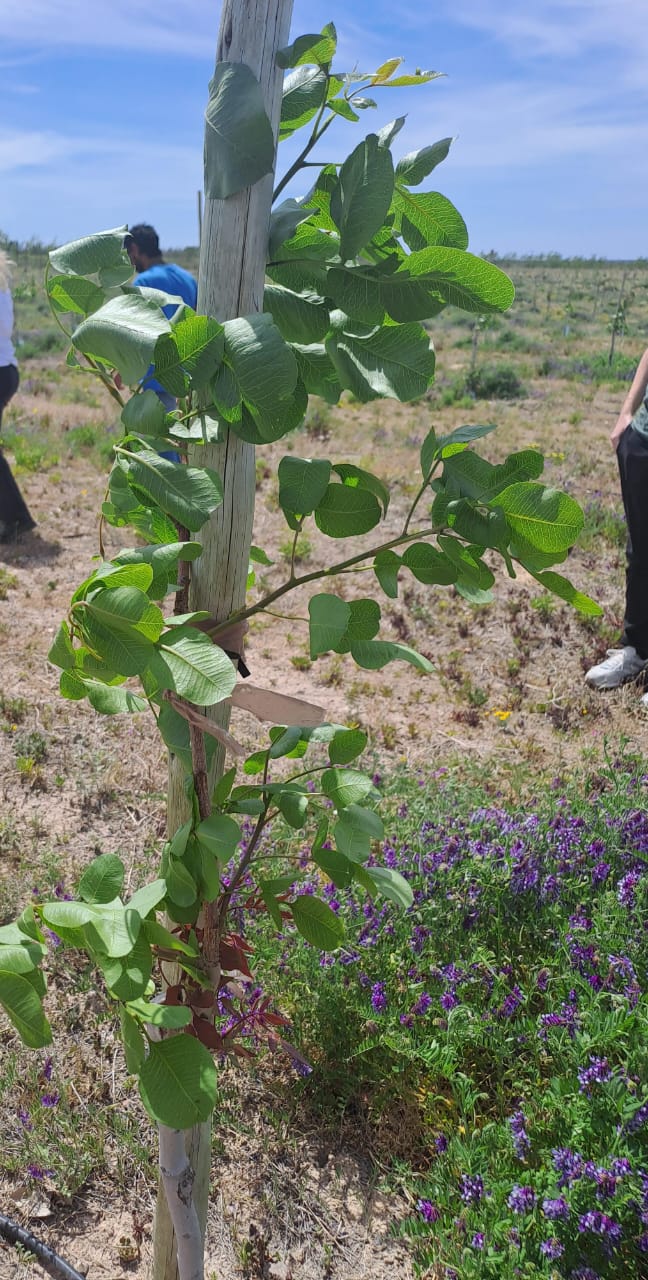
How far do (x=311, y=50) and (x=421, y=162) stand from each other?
179mm

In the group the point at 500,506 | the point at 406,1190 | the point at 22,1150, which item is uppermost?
the point at 500,506

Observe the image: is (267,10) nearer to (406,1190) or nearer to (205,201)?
(205,201)

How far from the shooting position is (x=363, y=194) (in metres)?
0.84

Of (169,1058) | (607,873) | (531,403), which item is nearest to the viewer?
(169,1058)

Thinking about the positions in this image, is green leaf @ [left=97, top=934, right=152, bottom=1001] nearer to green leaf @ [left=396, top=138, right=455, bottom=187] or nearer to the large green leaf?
the large green leaf

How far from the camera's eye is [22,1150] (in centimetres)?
216

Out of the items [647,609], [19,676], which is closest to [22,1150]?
[19,676]

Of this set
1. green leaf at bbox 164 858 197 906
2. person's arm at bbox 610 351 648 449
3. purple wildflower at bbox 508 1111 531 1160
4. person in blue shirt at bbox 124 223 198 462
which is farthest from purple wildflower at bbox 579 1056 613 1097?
person in blue shirt at bbox 124 223 198 462

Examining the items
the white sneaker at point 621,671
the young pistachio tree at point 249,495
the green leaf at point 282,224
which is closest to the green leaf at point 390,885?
the young pistachio tree at point 249,495

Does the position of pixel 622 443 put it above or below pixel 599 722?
above

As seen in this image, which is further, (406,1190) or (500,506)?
(406,1190)

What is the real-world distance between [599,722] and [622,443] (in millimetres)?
1366

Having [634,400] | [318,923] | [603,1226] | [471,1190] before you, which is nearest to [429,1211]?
[471,1190]

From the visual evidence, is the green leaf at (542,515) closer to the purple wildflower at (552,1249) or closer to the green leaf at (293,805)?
the green leaf at (293,805)
